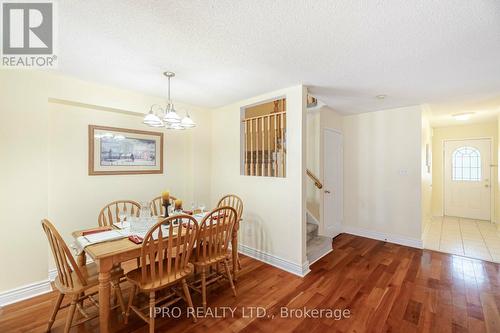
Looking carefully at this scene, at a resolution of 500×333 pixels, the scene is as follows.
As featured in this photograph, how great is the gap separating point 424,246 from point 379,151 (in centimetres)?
178

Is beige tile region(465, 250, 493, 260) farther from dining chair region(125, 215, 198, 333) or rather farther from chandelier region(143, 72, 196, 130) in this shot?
chandelier region(143, 72, 196, 130)

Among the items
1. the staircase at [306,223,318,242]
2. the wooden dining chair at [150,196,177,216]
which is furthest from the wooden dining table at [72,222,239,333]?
the staircase at [306,223,318,242]

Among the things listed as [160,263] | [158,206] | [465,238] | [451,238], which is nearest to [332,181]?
[451,238]

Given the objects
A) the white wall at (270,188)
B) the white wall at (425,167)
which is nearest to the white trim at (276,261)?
the white wall at (270,188)

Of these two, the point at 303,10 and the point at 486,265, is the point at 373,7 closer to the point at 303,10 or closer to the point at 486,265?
the point at 303,10

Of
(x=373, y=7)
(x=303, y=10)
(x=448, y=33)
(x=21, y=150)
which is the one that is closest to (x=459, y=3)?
(x=448, y=33)

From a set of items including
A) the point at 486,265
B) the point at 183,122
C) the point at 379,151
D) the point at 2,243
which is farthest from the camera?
the point at 379,151

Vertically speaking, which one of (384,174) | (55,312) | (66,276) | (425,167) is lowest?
(55,312)

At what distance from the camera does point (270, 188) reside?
315 centimetres

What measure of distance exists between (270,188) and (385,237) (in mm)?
2567

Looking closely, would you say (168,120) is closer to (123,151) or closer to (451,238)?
(123,151)

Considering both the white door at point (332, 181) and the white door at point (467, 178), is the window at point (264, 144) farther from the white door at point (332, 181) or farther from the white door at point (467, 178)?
the white door at point (467, 178)

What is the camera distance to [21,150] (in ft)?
7.45

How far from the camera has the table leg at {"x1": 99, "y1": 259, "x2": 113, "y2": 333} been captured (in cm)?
161
